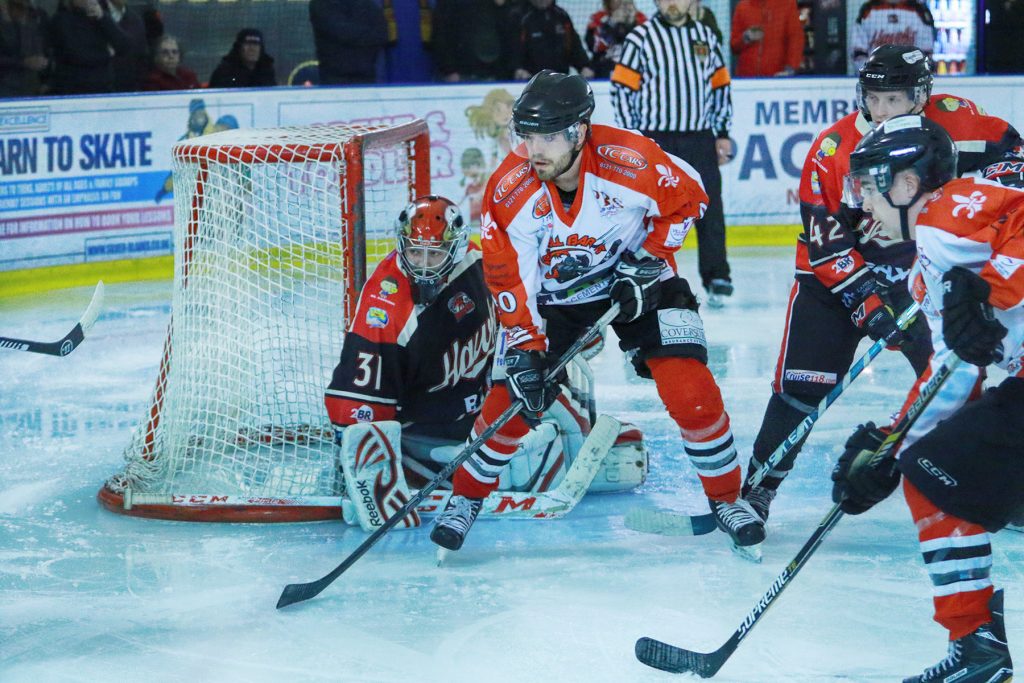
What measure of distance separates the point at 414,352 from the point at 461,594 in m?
0.72

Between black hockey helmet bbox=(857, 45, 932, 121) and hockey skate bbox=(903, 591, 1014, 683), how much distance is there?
4.28ft

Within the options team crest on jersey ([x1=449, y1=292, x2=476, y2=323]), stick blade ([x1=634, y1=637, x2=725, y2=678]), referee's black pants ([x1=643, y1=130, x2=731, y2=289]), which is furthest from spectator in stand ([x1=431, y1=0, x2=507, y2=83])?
stick blade ([x1=634, y1=637, x2=725, y2=678])

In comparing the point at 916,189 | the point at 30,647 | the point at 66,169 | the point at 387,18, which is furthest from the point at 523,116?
the point at 387,18

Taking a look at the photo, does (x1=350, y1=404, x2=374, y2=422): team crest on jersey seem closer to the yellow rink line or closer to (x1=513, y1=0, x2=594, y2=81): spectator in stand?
the yellow rink line

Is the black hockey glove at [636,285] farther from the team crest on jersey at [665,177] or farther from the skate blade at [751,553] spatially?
the skate blade at [751,553]

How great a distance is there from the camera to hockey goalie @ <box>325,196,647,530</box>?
10.7ft

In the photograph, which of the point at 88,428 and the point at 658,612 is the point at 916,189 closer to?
the point at 658,612

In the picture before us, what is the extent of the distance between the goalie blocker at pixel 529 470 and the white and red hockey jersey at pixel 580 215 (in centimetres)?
50

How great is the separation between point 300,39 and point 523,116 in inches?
196

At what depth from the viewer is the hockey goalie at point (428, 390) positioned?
327cm

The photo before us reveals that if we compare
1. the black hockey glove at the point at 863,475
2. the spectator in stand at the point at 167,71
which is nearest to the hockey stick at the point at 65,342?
the black hockey glove at the point at 863,475

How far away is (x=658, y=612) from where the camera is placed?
2.79 m

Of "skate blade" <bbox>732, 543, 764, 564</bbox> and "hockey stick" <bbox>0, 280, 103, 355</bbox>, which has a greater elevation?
"hockey stick" <bbox>0, 280, 103, 355</bbox>

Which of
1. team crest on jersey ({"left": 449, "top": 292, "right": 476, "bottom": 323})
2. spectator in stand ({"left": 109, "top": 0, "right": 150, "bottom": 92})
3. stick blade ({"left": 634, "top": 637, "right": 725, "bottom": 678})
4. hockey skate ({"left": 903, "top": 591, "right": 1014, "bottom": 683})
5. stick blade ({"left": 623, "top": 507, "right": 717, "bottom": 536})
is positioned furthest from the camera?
spectator in stand ({"left": 109, "top": 0, "right": 150, "bottom": 92})
